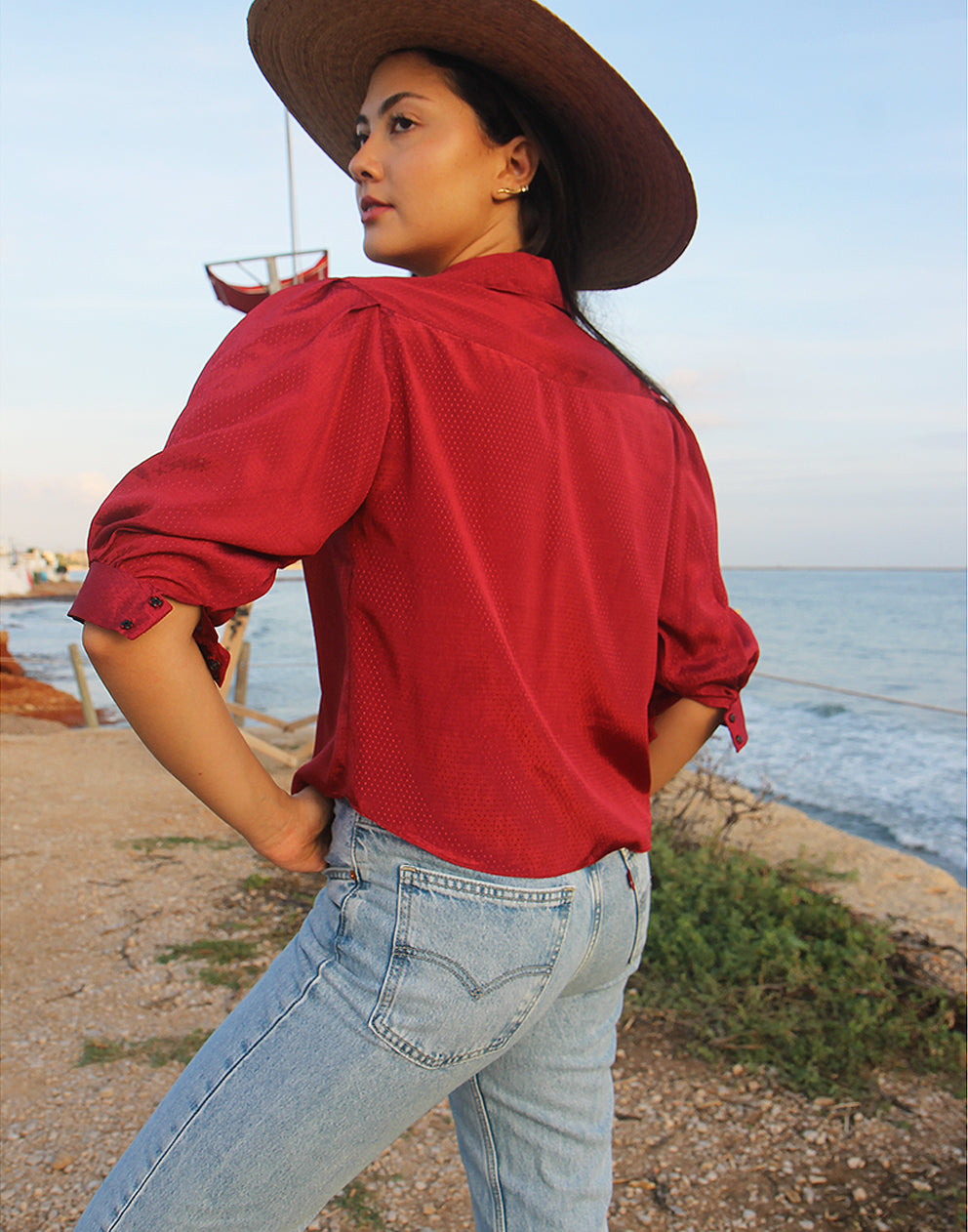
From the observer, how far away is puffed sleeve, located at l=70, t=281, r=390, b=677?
88 cm

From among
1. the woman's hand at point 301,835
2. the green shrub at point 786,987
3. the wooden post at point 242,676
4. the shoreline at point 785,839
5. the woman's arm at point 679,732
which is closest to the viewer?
the woman's hand at point 301,835

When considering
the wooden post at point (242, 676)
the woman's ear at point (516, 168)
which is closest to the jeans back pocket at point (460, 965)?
the woman's ear at point (516, 168)

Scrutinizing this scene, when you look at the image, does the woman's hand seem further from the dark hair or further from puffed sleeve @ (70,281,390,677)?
the dark hair

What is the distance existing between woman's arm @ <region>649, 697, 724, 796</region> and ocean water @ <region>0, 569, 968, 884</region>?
3331mm

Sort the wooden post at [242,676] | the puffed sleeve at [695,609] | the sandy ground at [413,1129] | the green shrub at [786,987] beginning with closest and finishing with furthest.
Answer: the puffed sleeve at [695,609], the sandy ground at [413,1129], the green shrub at [786,987], the wooden post at [242,676]

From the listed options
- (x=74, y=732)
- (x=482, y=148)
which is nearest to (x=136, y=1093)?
(x=482, y=148)

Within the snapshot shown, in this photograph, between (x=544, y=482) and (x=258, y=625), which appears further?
(x=258, y=625)

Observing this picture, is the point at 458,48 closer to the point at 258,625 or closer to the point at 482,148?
A: the point at 482,148

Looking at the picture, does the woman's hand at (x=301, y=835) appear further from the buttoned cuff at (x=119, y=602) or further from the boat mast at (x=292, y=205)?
the boat mast at (x=292, y=205)

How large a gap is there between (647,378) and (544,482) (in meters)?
0.38

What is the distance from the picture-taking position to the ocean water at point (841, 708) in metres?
8.78

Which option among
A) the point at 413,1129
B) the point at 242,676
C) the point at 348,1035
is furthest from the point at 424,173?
the point at 242,676

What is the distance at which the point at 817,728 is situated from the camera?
44.1 feet

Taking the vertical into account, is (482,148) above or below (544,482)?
above
